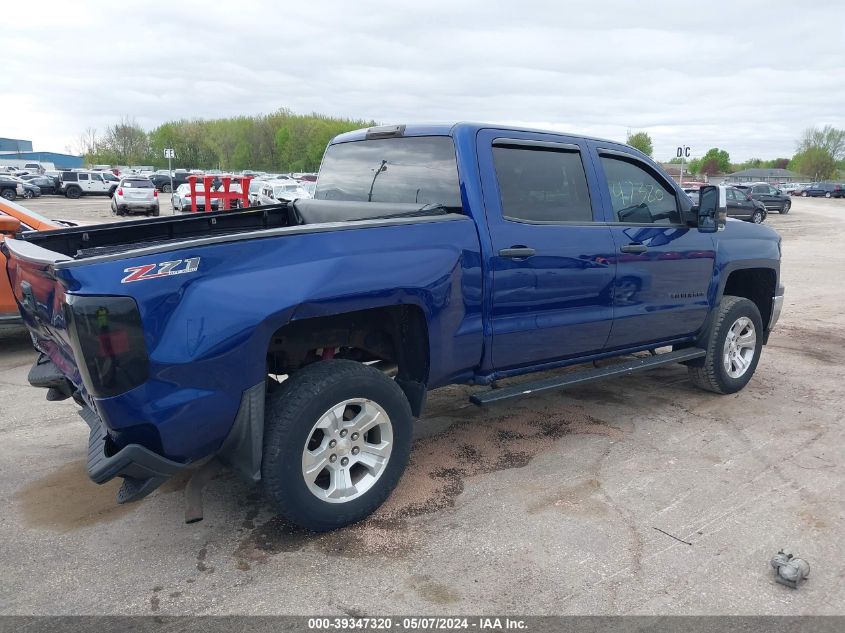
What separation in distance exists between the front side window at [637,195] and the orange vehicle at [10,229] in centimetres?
499

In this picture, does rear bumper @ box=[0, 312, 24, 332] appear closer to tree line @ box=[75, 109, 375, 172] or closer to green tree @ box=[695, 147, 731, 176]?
tree line @ box=[75, 109, 375, 172]

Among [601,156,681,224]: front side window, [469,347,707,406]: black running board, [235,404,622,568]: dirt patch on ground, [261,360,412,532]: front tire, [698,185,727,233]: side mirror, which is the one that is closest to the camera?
[261,360,412,532]: front tire

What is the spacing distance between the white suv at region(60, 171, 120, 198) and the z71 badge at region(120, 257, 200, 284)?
1674 inches

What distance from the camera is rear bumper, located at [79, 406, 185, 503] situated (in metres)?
2.76

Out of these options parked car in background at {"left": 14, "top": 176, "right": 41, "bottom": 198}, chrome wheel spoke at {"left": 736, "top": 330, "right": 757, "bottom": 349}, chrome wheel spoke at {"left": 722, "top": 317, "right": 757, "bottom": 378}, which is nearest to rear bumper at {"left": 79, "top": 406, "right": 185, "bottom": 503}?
chrome wheel spoke at {"left": 722, "top": 317, "right": 757, "bottom": 378}

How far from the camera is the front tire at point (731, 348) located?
5320mm

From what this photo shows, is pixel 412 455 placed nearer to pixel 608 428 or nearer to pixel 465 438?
pixel 465 438

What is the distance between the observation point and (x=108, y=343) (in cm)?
264

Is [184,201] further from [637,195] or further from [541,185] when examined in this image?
[541,185]

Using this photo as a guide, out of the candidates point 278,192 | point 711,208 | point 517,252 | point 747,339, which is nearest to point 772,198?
point 278,192

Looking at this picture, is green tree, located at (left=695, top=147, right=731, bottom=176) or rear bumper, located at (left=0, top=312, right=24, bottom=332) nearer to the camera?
rear bumper, located at (left=0, top=312, right=24, bottom=332)

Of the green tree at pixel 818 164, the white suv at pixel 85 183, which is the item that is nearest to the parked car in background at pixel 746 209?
the white suv at pixel 85 183

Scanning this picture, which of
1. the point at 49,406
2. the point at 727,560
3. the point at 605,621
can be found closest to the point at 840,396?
the point at 727,560

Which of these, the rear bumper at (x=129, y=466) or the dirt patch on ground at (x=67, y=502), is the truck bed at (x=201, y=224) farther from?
the dirt patch on ground at (x=67, y=502)
